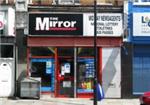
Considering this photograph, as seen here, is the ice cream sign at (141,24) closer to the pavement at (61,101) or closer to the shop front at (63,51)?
the shop front at (63,51)

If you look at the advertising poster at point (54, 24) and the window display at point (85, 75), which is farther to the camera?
the window display at point (85, 75)

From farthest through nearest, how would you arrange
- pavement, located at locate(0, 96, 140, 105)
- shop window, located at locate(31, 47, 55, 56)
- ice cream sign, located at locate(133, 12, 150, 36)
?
1. shop window, located at locate(31, 47, 55, 56)
2. ice cream sign, located at locate(133, 12, 150, 36)
3. pavement, located at locate(0, 96, 140, 105)

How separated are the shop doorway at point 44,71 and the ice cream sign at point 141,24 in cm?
473

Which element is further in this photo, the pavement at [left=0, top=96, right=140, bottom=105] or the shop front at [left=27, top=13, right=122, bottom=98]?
the shop front at [left=27, top=13, right=122, bottom=98]

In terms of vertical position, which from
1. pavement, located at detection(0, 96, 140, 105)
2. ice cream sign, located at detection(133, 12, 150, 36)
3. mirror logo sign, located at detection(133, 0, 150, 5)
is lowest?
pavement, located at detection(0, 96, 140, 105)

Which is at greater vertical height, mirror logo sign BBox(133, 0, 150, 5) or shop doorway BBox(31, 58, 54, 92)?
mirror logo sign BBox(133, 0, 150, 5)

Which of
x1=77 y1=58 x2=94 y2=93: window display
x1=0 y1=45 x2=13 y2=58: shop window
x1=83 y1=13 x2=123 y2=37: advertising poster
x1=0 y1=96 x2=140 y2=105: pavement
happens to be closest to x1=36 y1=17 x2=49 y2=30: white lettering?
x1=0 y1=45 x2=13 y2=58: shop window

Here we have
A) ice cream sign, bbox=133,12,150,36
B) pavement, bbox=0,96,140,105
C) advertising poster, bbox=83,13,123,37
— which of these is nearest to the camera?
pavement, bbox=0,96,140,105

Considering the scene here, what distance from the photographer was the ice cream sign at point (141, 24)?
93.1ft

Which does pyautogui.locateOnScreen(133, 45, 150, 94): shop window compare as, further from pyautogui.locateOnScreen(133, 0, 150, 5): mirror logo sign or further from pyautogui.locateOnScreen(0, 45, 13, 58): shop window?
pyautogui.locateOnScreen(0, 45, 13, 58): shop window

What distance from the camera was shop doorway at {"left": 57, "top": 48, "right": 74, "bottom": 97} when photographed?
28.6 meters

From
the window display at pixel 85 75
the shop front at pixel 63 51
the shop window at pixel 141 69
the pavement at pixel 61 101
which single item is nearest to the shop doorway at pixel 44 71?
the shop front at pixel 63 51

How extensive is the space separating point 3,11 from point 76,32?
3981 millimetres

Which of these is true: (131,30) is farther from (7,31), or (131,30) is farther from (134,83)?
(7,31)
